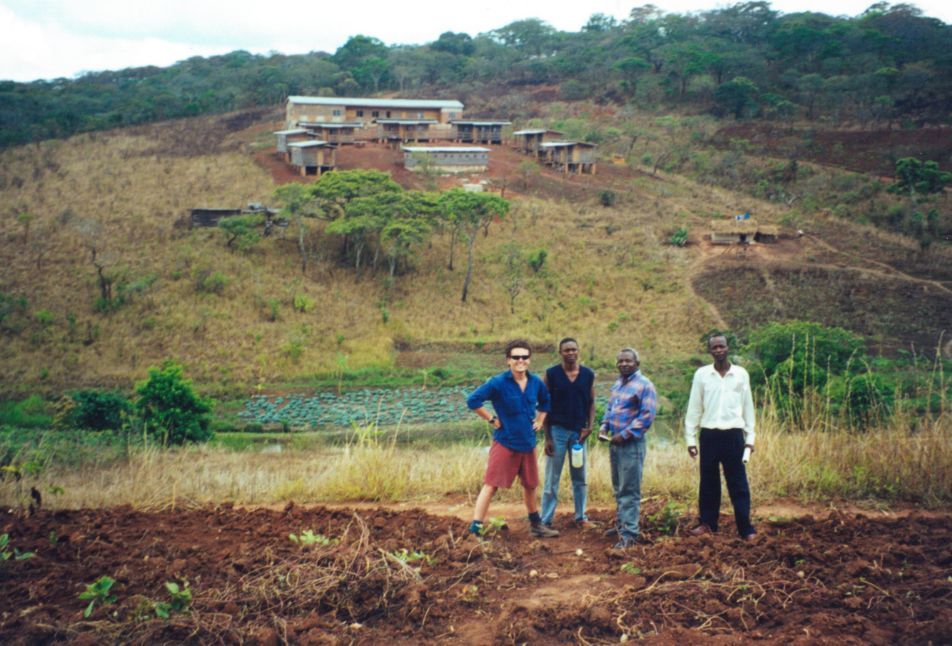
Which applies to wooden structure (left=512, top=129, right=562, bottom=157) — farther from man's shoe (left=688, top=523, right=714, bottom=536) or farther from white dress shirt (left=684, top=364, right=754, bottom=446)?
man's shoe (left=688, top=523, right=714, bottom=536)

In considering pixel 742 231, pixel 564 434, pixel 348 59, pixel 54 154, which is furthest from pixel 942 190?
pixel 348 59

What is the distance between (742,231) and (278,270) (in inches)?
774

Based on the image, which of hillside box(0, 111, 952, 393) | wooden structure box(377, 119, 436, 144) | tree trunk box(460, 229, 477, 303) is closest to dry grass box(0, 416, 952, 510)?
hillside box(0, 111, 952, 393)

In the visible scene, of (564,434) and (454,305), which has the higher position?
(564,434)

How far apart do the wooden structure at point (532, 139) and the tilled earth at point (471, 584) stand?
39967 mm

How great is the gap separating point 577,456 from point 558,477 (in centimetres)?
24

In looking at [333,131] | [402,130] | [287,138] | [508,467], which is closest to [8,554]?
[508,467]

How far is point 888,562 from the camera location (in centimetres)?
462

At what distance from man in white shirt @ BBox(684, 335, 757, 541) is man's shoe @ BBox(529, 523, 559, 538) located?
103cm

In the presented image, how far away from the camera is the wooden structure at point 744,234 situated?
108ft

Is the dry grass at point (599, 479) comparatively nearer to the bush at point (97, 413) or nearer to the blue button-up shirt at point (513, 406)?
the blue button-up shirt at point (513, 406)

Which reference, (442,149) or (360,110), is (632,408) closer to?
(442,149)

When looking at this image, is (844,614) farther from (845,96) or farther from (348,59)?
(348,59)

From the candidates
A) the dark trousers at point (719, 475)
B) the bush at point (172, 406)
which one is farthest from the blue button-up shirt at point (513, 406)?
the bush at point (172, 406)
